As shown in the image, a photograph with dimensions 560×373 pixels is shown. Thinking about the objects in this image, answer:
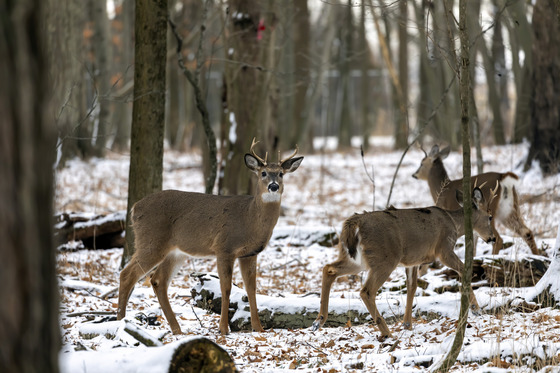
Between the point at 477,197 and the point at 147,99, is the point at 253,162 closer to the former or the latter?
the point at 147,99

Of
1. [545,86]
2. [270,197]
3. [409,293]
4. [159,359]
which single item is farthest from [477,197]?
[545,86]

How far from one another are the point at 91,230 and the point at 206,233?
351 centimetres

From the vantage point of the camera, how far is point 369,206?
46.2 feet

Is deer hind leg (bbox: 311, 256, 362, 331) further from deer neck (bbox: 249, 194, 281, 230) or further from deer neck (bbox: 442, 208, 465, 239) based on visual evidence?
deer neck (bbox: 442, 208, 465, 239)

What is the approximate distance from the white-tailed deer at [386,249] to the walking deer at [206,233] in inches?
30.0

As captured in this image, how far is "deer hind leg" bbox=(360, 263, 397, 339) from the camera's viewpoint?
5.86m

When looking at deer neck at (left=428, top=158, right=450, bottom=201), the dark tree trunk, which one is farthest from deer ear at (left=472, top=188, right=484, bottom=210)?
the dark tree trunk

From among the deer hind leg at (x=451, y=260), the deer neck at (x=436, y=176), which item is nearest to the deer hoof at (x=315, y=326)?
the deer hind leg at (x=451, y=260)

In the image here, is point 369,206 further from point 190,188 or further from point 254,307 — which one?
point 254,307

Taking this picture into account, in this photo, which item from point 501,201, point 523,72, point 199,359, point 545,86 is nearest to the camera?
point 199,359

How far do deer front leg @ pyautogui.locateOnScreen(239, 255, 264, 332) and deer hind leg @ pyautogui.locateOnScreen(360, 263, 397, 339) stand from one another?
3.45ft

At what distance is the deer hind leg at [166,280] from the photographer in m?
Answer: 6.48

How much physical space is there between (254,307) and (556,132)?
9589 millimetres

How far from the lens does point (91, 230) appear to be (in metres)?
9.70
